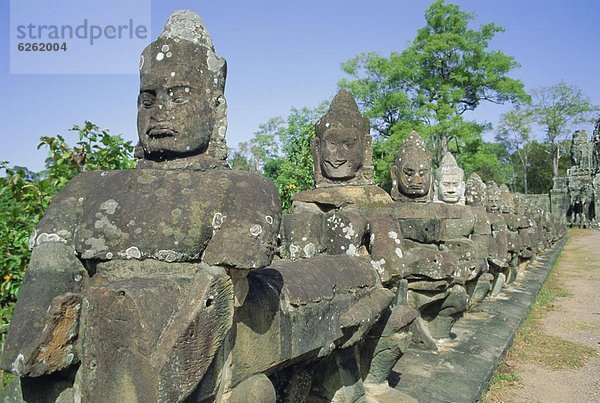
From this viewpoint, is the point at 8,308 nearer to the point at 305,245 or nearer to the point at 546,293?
the point at 305,245

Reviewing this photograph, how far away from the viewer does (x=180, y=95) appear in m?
2.35

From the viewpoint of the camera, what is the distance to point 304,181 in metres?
12.0

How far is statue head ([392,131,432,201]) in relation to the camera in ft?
17.6

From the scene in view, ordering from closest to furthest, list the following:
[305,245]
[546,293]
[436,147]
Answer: [305,245] → [546,293] → [436,147]

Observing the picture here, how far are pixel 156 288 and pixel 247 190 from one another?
1.91ft

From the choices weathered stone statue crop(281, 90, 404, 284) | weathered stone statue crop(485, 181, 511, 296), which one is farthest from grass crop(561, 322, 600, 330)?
weathered stone statue crop(281, 90, 404, 284)

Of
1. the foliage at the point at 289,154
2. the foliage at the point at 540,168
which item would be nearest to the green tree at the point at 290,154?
the foliage at the point at 289,154

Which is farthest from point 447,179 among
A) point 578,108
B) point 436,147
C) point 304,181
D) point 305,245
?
point 578,108

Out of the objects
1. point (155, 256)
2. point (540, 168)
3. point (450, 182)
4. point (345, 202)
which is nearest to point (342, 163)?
point (345, 202)

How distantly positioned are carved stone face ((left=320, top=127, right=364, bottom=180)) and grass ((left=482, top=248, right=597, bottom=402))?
8.35ft

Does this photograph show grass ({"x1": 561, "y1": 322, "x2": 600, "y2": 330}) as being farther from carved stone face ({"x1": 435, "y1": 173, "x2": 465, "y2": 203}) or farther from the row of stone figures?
the row of stone figures

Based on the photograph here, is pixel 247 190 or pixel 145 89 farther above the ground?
pixel 145 89

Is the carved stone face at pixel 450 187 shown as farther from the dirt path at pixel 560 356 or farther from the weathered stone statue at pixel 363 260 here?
the weathered stone statue at pixel 363 260

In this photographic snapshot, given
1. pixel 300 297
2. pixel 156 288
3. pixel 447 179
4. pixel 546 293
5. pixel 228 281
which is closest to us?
pixel 156 288
